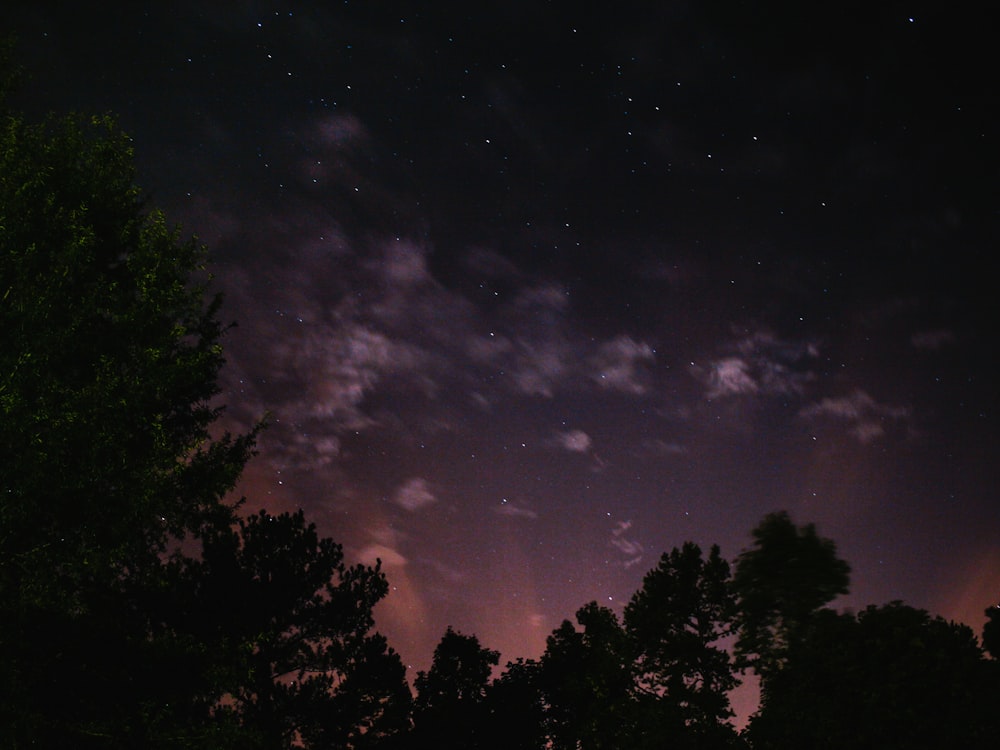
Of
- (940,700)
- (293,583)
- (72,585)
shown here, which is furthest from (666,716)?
(72,585)

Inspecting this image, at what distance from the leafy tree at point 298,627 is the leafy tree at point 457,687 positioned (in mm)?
15901

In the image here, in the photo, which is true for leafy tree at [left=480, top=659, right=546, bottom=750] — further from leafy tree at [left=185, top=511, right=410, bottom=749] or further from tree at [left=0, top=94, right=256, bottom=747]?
tree at [left=0, top=94, right=256, bottom=747]

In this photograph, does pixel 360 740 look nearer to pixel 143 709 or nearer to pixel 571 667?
pixel 143 709

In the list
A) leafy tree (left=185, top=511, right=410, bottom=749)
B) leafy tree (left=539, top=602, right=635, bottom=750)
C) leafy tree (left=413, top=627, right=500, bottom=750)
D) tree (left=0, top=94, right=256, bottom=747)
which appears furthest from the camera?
leafy tree (left=413, top=627, right=500, bottom=750)

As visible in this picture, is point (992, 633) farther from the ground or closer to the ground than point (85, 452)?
farther from the ground

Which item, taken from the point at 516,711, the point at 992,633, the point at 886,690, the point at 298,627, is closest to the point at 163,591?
the point at 298,627

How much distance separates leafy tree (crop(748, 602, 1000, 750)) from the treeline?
58 millimetres

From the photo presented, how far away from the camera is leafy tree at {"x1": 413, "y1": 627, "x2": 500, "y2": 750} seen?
40.8 m

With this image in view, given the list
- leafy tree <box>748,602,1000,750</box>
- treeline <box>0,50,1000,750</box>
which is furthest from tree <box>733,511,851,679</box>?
leafy tree <box>748,602,1000,750</box>

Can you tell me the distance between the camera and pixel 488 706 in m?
43.1

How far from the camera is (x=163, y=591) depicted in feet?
63.9

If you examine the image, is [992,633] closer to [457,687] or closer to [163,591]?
[163,591]

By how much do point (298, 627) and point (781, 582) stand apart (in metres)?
21.7

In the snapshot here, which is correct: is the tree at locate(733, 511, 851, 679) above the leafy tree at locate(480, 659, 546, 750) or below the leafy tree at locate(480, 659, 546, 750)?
above
